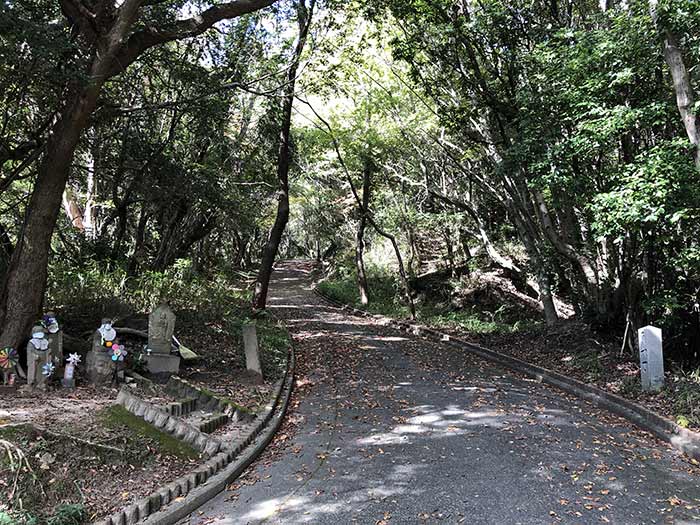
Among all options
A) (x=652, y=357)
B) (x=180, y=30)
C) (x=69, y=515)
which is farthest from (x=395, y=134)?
(x=69, y=515)

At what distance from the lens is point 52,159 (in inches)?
306

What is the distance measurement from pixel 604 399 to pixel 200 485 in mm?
7080

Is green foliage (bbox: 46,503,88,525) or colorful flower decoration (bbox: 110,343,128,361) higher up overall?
colorful flower decoration (bbox: 110,343,128,361)

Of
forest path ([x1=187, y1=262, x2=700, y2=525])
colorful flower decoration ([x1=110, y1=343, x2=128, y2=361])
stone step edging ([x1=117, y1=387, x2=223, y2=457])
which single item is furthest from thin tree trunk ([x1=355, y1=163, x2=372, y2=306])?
stone step edging ([x1=117, y1=387, x2=223, y2=457])

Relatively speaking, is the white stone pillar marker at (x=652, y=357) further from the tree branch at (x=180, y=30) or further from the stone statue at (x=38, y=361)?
the stone statue at (x=38, y=361)

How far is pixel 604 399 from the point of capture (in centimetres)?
872

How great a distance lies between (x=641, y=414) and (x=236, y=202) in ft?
39.6

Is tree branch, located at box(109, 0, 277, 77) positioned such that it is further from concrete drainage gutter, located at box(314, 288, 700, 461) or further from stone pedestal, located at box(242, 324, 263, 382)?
concrete drainage gutter, located at box(314, 288, 700, 461)

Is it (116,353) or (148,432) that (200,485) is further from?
(116,353)

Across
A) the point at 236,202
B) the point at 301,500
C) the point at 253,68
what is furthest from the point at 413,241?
the point at 301,500

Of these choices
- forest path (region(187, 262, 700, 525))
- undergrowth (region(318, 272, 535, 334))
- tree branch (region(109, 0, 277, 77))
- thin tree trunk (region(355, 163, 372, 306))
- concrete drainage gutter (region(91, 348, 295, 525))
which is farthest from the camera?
thin tree trunk (region(355, 163, 372, 306))

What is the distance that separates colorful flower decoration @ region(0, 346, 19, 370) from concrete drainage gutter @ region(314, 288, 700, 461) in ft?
30.4

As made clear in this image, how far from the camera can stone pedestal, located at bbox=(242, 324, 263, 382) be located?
31.6 ft

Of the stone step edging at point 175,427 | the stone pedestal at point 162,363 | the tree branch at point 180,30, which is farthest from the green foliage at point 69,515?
the tree branch at point 180,30
